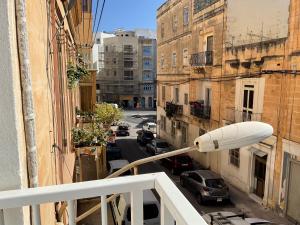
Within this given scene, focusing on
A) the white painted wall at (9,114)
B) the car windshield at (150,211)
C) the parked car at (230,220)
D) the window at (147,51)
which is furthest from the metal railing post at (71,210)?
the window at (147,51)

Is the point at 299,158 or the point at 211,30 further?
the point at 211,30

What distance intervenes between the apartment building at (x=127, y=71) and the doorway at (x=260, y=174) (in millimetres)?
44022

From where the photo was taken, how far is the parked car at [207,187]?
1344cm

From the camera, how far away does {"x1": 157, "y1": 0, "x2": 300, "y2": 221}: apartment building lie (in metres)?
12.1

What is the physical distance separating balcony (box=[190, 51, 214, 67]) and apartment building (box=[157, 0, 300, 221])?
6 centimetres

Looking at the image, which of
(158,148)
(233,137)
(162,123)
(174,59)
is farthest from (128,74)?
(233,137)

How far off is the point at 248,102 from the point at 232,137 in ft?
41.9

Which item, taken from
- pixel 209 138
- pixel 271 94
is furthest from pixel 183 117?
pixel 209 138

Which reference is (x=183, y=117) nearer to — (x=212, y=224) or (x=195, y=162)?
(x=195, y=162)

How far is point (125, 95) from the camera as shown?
188ft

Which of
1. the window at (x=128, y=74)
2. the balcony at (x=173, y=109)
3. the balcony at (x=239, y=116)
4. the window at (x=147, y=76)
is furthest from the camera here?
the window at (x=147, y=76)

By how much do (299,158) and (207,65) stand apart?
9009 millimetres

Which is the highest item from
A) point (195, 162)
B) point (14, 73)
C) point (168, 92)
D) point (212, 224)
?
point (14, 73)

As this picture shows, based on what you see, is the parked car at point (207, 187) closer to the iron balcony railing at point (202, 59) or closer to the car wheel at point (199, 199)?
the car wheel at point (199, 199)
